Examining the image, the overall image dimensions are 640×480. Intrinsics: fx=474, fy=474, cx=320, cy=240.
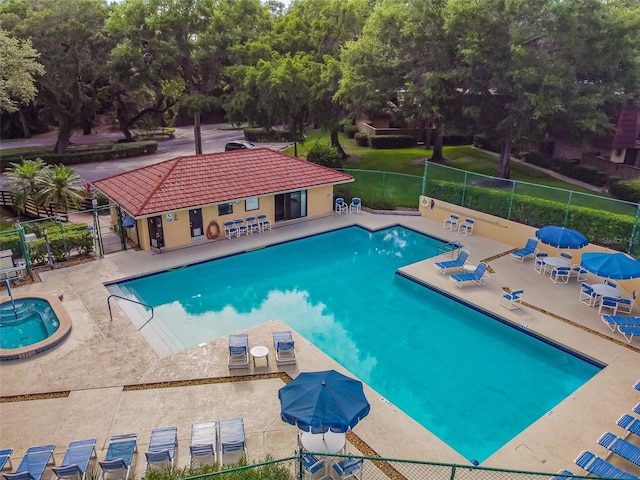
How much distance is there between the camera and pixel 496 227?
71.5ft

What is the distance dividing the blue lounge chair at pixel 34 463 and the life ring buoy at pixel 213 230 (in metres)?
12.8

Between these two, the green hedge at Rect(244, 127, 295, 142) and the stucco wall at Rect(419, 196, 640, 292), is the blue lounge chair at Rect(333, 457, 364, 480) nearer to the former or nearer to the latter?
the stucco wall at Rect(419, 196, 640, 292)

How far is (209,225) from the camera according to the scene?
21.4 m

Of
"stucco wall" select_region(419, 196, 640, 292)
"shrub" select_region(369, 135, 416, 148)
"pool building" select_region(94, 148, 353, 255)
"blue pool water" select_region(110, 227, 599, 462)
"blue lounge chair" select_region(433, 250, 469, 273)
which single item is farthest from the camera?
"shrub" select_region(369, 135, 416, 148)

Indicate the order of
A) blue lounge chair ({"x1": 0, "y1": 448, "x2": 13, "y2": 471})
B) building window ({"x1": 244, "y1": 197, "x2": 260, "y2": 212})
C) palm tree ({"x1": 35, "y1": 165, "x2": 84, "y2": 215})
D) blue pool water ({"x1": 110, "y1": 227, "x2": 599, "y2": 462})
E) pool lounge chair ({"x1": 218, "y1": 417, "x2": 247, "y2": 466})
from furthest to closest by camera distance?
building window ({"x1": 244, "y1": 197, "x2": 260, "y2": 212}) → palm tree ({"x1": 35, "y1": 165, "x2": 84, "y2": 215}) → blue pool water ({"x1": 110, "y1": 227, "x2": 599, "y2": 462}) → pool lounge chair ({"x1": 218, "y1": 417, "x2": 247, "y2": 466}) → blue lounge chair ({"x1": 0, "y1": 448, "x2": 13, "y2": 471})

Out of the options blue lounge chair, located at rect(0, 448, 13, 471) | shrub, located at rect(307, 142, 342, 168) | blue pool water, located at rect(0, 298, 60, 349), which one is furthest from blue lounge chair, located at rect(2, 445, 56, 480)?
shrub, located at rect(307, 142, 342, 168)

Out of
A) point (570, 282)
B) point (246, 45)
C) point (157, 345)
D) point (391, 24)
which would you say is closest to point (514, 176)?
point (391, 24)

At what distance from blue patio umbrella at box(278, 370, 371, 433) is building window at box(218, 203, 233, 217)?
13.4 m

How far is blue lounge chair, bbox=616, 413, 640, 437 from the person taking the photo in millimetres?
9859

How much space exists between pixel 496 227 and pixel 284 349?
13.3 meters

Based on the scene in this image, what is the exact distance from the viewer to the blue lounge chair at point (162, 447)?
29.7ft

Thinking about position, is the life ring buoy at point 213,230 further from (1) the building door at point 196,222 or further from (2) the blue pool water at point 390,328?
(2) the blue pool water at point 390,328

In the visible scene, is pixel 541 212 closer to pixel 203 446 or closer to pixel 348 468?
pixel 348 468

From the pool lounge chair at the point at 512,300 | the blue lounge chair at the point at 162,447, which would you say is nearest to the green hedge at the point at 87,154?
the blue lounge chair at the point at 162,447
